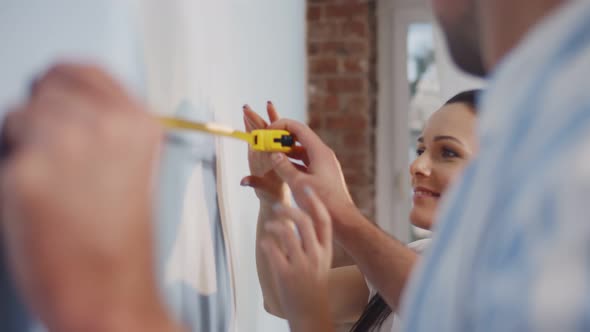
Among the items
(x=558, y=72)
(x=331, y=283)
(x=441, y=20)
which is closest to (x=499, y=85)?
(x=558, y=72)

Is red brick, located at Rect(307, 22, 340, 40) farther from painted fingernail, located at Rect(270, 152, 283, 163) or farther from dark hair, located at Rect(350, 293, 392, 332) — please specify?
painted fingernail, located at Rect(270, 152, 283, 163)

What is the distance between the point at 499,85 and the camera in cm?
37

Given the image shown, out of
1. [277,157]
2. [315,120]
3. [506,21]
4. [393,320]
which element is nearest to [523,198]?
[506,21]

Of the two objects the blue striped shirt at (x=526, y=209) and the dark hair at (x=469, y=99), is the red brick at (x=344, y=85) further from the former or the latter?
the blue striped shirt at (x=526, y=209)

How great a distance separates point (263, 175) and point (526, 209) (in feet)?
2.15

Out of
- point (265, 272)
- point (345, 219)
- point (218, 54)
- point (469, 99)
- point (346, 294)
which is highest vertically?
point (218, 54)

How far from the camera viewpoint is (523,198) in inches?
12.1

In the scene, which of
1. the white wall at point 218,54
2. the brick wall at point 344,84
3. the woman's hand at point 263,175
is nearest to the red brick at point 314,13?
the brick wall at point 344,84

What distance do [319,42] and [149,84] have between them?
174 cm

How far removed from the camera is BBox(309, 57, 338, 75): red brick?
2.28 meters

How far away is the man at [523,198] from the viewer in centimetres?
28

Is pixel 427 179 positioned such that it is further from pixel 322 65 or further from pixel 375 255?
pixel 322 65

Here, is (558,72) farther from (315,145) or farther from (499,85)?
(315,145)

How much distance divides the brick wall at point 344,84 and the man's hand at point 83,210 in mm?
1948
